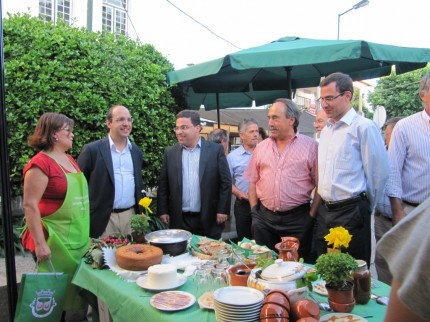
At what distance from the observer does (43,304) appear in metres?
2.60

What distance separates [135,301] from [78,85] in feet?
10.3

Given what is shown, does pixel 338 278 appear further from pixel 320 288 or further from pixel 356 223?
pixel 356 223

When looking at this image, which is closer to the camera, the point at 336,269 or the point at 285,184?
the point at 336,269

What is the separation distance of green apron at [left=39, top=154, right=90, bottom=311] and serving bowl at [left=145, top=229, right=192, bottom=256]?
0.54m

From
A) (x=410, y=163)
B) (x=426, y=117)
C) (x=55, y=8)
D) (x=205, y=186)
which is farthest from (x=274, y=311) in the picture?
(x=55, y=8)

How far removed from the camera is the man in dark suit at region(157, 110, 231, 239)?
393 centimetres

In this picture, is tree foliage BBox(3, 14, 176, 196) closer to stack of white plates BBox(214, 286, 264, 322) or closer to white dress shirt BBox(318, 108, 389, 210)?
white dress shirt BBox(318, 108, 389, 210)

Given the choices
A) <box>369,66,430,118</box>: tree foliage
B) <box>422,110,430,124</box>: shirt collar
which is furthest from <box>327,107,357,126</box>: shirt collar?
<box>369,66,430,118</box>: tree foliage

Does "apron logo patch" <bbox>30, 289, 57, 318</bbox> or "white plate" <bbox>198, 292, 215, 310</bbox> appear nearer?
"white plate" <bbox>198, 292, 215, 310</bbox>

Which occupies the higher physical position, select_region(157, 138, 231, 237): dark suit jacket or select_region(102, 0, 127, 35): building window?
select_region(102, 0, 127, 35): building window

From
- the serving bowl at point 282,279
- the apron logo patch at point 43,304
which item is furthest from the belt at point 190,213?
the serving bowl at point 282,279

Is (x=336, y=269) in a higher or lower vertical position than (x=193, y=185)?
lower

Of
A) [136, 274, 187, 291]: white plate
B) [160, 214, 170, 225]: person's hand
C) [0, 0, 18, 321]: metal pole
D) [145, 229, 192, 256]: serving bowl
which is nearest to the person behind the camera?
[136, 274, 187, 291]: white plate

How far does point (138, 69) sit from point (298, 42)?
215cm
